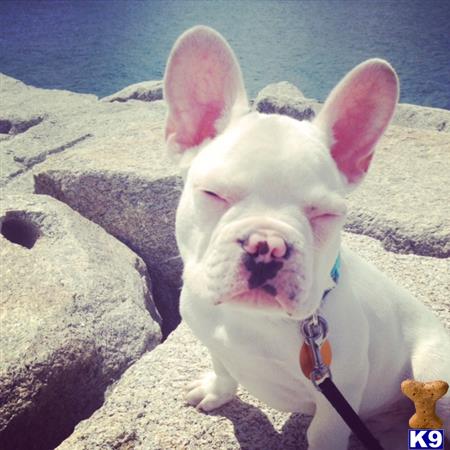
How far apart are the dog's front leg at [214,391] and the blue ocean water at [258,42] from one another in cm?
517

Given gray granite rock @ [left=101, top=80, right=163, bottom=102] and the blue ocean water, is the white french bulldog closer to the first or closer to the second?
gray granite rock @ [left=101, top=80, right=163, bottom=102]

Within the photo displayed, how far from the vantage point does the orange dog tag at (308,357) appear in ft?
4.60

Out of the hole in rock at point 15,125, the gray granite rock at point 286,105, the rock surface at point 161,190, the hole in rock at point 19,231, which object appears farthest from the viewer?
the hole in rock at point 15,125

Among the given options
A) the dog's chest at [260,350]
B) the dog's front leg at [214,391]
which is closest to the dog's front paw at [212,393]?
the dog's front leg at [214,391]

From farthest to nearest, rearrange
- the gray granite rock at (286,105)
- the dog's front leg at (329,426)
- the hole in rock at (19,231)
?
1. the gray granite rock at (286,105)
2. the hole in rock at (19,231)
3. the dog's front leg at (329,426)

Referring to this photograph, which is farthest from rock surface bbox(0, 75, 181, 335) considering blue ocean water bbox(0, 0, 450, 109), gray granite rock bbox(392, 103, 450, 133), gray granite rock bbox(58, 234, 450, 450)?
blue ocean water bbox(0, 0, 450, 109)

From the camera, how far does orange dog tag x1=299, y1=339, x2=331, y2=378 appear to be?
1.40 meters

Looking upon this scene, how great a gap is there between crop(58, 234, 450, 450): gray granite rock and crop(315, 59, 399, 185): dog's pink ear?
89 centimetres

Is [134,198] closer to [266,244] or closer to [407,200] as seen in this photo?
[407,200]

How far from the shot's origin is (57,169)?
317 centimetres

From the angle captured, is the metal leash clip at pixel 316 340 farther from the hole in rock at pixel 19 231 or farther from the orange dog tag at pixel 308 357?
the hole in rock at pixel 19 231

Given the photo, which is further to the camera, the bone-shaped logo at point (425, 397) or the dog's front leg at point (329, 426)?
the dog's front leg at point (329, 426)

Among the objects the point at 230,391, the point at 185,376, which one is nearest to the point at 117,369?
the point at 185,376

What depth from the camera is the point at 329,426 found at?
1568 mm
